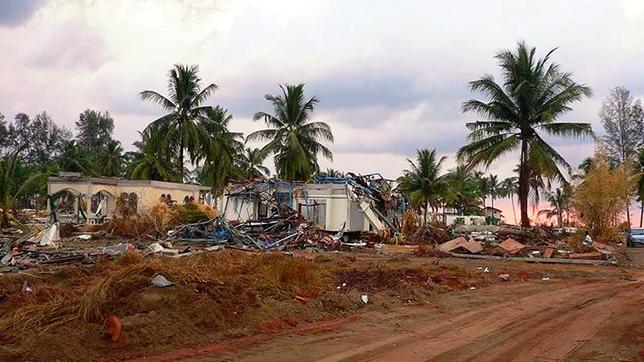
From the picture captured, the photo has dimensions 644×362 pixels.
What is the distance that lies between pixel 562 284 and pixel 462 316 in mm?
6398

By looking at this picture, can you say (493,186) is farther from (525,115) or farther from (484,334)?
(484,334)

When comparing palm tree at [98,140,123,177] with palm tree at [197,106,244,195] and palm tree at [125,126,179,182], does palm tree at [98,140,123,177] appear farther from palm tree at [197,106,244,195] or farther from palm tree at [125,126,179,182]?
palm tree at [197,106,244,195]

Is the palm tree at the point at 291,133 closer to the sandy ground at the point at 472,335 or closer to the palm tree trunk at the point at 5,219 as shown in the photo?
the palm tree trunk at the point at 5,219

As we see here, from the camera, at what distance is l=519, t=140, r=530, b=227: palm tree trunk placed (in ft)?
117

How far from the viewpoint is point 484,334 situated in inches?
368

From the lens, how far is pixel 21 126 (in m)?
84.8

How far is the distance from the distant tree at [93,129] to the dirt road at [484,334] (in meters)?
81.6

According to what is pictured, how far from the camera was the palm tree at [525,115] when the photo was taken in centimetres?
3491

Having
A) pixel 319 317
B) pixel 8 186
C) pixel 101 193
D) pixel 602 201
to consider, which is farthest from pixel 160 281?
pixel 101 193

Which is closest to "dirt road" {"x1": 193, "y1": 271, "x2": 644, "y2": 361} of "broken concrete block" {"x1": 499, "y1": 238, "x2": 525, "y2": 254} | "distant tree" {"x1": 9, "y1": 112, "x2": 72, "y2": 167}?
"broken concrete block" {"x1": 499, "y1": 238, "x2": 525, "y2": 254}

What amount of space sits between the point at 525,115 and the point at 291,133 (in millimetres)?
15451

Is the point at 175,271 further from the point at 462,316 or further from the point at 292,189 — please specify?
the point at 292,189

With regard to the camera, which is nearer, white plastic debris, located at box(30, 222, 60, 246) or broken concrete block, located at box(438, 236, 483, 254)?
white plastic debris, located at box(30, 222, 60, 246)

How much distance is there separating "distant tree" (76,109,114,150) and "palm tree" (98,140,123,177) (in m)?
19.4
